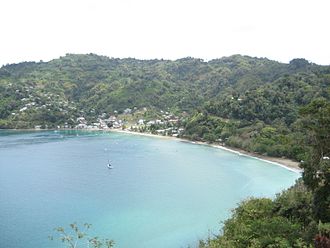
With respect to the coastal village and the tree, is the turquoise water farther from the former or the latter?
the coastal village

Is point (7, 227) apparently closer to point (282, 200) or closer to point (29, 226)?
point (29, 226)

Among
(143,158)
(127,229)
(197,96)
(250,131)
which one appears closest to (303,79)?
Result: (250,131)

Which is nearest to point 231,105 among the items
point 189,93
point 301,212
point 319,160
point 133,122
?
point 133,122

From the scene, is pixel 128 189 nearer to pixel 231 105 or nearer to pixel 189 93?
pixel 231 105

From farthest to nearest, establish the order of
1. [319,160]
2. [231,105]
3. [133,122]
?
[133,122]
[231,105]
[319,160]

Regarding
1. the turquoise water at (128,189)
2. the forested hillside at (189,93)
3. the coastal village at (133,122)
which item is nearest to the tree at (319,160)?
the turquoise water at (128,189)

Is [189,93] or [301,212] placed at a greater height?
[189,93]

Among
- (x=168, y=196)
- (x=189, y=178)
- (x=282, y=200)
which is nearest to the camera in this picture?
(x=282, y=200)
